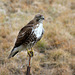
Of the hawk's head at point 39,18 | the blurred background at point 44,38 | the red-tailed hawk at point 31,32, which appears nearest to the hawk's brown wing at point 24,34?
the red-tailed hawk at point 31,32

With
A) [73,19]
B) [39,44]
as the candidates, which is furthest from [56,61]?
[73,19]

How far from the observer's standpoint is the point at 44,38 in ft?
17.9

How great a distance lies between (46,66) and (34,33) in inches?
66.1

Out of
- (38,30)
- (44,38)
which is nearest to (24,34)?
(38,30)

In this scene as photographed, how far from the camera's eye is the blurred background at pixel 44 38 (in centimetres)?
423

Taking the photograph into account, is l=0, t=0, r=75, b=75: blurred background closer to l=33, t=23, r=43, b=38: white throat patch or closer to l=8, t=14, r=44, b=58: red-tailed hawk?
l=8, t=14, r=44, b=58: red-tailed hawk

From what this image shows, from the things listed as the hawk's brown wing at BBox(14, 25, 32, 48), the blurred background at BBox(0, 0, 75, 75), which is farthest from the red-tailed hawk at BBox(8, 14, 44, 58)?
the blurred background at BBox(0, 0, 75, 75)

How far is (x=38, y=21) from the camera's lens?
294 cm

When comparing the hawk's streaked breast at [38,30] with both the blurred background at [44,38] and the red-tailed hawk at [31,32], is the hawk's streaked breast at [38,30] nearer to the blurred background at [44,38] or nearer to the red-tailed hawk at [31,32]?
the red-tailed hawk at [31,32]

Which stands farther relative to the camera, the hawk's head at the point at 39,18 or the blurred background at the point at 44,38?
the blurred background at the point at 44,38

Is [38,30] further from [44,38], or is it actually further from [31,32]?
[44,38]

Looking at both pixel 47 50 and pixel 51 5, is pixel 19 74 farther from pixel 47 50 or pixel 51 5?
pixel 51 5

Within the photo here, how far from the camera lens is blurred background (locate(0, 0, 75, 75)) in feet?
13.9

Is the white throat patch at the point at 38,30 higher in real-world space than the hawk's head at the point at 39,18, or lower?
lower
